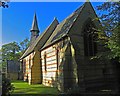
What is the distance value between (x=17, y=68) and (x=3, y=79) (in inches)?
1603

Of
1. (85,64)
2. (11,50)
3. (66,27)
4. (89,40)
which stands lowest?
(85,64)

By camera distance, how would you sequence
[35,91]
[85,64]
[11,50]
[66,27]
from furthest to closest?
[11,50], [66,27], [85,64], [35,91]

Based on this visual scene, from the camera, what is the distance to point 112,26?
1582cm

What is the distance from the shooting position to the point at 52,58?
2545cm

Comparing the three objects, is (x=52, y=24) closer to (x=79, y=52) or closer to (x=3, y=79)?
(x=79, y=52)

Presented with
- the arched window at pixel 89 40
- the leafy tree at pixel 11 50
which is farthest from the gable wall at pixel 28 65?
the leafy tree at pixel 11 50

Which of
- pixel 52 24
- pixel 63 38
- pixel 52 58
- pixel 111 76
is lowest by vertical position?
pixel 111 76

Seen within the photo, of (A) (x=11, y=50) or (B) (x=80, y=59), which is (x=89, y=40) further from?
(A) (x=11, y=50)

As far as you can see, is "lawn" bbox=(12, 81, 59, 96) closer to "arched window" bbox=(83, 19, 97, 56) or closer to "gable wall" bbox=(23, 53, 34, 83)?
"arched window" bbox=(83, 19, 97, 56)

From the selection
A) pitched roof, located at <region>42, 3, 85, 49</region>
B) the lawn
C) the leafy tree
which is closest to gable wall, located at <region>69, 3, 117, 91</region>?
pitched roof, located at <region>42, 3, 85, 49</region>

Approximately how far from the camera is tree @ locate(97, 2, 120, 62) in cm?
→ 1468

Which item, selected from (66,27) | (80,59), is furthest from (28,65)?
(80,59)

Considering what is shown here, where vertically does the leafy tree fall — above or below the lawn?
above

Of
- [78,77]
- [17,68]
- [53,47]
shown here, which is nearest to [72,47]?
[78,77]
